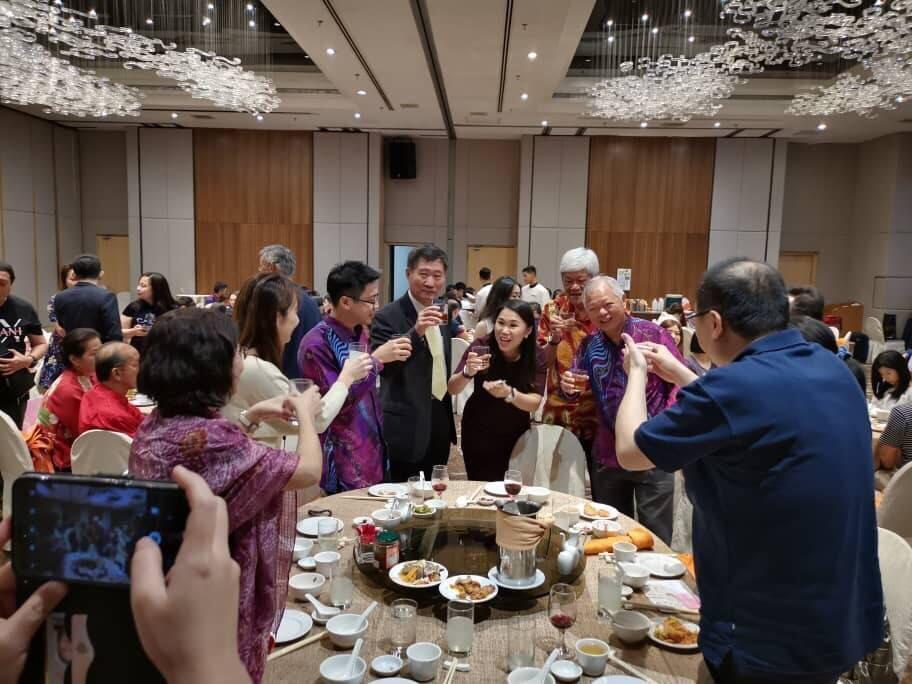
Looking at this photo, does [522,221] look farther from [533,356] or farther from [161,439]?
[161,439]

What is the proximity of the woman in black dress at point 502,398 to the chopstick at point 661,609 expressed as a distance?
5.06 ft

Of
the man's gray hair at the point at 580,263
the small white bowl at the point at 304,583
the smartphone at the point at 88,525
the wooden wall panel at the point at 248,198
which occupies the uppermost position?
the wooden wall panel at the point at 248,198

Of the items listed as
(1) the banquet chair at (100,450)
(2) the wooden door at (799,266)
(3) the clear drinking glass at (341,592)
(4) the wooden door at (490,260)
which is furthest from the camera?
(4) the wooden door at (490,260)

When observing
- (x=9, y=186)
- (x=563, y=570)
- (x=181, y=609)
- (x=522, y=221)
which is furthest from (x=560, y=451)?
(x=9, y=186)

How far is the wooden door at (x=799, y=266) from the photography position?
44.5 feet

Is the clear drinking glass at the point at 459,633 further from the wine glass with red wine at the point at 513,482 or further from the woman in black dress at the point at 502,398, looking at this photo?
the woman in black dress at the point at 502,398

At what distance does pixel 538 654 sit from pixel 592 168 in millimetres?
12170

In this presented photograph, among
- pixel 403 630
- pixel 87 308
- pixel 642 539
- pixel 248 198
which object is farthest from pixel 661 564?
pixel 248 198

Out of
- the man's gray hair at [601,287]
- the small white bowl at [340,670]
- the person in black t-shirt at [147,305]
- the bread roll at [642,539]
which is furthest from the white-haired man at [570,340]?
the person in black t-shirt at [147,305]

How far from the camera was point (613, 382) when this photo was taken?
3.03 metres

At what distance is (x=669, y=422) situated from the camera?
1.51 metres

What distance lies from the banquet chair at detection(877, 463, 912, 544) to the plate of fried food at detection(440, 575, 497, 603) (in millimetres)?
2105

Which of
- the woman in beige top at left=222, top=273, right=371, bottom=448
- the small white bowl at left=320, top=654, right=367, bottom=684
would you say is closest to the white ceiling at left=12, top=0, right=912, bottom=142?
the woman in beige top at left=222, top=273, right=371, bottom=448

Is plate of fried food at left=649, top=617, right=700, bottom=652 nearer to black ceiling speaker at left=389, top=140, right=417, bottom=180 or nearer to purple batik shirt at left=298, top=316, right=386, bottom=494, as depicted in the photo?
purple batik shirt at left=298, top=316, right=386, bottom=494
